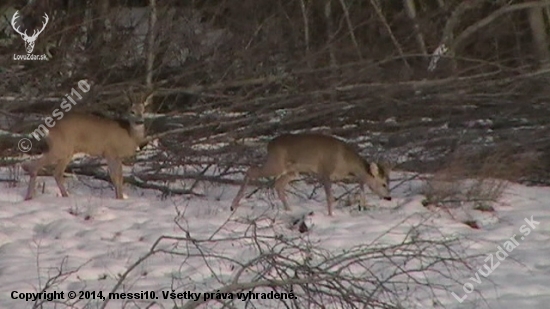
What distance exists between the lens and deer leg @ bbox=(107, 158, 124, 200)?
10.3 m

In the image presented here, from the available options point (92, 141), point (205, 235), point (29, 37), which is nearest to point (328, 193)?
point (205, 235)

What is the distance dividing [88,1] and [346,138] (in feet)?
17.6

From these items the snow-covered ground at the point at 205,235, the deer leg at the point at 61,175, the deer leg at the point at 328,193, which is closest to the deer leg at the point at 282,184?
the snow-covered ground at the point at 205,235

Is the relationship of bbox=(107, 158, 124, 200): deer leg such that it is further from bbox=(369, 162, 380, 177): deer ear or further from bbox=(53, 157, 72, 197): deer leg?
bbox=(369, 162, 380, 177): deer ear

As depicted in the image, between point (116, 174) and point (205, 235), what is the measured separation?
2.00 meters

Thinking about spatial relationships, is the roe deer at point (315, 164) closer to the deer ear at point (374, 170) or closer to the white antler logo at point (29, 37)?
the deer ear at point (374, 170)

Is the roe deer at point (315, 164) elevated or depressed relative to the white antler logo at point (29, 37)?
depressed

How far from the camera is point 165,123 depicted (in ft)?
39.7

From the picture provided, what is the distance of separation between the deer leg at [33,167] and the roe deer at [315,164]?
6.22 feet

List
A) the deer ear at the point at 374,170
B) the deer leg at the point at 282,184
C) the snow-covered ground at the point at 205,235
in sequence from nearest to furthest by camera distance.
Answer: the snow-covered ground at the point at 205,235 → the deer leg at the point at 282,184 → the deer ear at the point at 374,170

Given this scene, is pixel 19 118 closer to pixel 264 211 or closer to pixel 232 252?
pixel 264 211

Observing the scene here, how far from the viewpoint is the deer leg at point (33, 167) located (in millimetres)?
9797

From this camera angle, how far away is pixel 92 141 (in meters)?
10.4

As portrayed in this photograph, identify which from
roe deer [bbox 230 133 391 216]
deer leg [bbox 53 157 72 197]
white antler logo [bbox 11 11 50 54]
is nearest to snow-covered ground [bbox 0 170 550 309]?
deer leg [bbox 53 157 72 197]
